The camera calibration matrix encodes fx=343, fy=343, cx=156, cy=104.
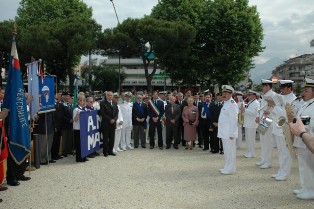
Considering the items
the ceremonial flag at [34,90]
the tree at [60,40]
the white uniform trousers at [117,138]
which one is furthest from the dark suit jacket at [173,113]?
the tree at [60,40]

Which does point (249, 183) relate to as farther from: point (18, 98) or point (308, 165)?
point (18, 98)

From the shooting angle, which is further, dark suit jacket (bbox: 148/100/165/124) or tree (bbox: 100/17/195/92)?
tree (bbox: 100/17/195/92)

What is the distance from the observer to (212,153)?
39.8 ft

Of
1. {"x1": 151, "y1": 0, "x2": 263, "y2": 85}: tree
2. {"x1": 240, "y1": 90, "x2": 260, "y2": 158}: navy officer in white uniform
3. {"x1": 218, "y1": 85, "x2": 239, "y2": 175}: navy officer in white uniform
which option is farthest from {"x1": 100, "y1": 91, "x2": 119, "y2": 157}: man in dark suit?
{"x1": 151, "y1": 0, "x2": 263, "y2": 85}: tree

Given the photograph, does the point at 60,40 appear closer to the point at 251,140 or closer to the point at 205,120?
the point at 205,120

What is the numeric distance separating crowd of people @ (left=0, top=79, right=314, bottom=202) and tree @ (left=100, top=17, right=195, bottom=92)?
16.3m

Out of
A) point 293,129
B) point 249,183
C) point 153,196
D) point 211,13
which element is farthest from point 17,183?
point 211,13

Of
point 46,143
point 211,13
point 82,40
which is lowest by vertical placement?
point 46,143

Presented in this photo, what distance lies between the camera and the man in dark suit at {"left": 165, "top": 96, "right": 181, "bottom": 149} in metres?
13.3

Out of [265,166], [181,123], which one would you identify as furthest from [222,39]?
[265,166]

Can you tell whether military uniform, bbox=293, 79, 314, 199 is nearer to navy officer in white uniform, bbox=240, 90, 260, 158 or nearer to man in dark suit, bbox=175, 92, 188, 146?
Answer: navy officer in white uniform, bbox=240, 90, 260, 158

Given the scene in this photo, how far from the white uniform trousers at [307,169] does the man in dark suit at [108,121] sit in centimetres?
629

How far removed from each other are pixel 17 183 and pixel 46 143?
230 centimetres

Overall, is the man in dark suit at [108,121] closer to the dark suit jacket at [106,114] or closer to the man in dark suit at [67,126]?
the dark suit jacket at [106,114]
